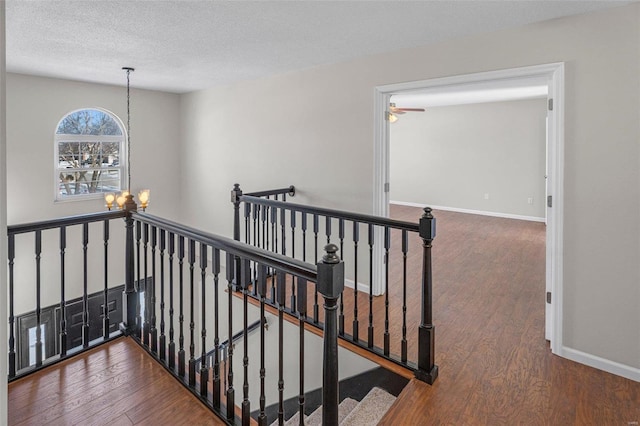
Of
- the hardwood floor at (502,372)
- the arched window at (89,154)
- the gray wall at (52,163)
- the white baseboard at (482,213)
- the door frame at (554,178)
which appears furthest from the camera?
the white baseboard at (482,213)

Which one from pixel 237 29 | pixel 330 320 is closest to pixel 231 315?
pixel 330 320

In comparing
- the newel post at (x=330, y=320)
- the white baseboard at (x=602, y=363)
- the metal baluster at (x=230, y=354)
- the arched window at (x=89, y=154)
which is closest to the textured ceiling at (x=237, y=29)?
the arched window at (x=89, y=154)

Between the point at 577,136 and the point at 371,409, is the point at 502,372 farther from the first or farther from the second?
the point at 577,136

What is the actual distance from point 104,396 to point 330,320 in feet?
4.84

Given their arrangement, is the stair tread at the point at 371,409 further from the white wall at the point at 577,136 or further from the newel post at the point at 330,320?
the white wall at the point at 577,136

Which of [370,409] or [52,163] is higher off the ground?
[52,163]

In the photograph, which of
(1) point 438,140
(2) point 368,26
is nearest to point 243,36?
(2) point 368,26

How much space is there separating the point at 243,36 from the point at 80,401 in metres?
2.71

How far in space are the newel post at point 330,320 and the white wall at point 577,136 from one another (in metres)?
2.05

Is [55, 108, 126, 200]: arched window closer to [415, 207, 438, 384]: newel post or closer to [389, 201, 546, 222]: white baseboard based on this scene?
[415, 207, 438, 384]: newel post

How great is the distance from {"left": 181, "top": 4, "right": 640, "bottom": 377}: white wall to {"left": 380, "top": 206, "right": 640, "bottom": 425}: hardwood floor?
293 millimetres

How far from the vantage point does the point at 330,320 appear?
1.32 metres

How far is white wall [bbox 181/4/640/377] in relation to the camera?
2.35 metres

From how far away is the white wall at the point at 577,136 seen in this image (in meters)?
2.35
